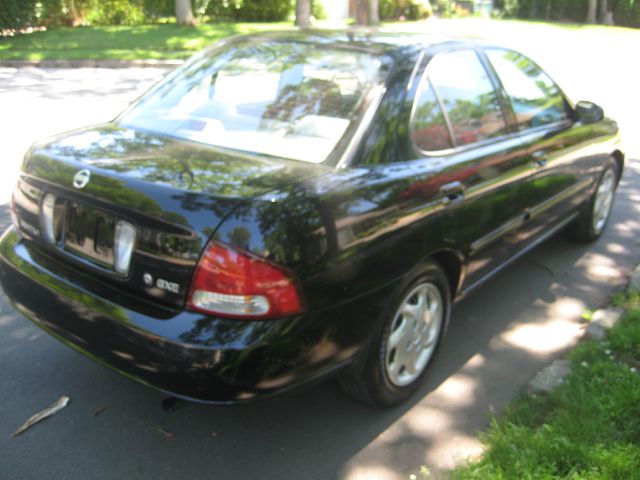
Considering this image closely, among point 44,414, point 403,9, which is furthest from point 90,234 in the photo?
point 403,9

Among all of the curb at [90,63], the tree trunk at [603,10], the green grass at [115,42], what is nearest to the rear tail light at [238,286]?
the green grass at [115,42]

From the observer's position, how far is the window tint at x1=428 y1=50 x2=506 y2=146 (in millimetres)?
3379

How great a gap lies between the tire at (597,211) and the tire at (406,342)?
7.85 feet

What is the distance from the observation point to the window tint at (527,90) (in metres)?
3.99

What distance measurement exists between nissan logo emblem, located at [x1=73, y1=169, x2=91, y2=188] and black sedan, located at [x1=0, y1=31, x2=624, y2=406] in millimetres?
15

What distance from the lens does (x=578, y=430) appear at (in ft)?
9.31

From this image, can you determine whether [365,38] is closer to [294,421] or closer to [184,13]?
[294,421]

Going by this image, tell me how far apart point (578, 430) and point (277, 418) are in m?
1.33

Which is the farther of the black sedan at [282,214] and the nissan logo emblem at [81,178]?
the nissan logo emblem at [81,178]

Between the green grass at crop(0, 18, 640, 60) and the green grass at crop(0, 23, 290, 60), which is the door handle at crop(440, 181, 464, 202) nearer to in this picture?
the green grass at crop(0, 18, 640, 60)

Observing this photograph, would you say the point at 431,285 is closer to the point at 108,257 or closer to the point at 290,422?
the point at 290,422

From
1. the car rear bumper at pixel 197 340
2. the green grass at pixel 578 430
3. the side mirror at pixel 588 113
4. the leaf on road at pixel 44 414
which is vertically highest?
the side mirror at pixel 588 113

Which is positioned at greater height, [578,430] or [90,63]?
[90,63]

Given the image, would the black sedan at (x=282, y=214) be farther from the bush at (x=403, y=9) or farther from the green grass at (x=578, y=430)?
the bush at (x=403, y=9)
